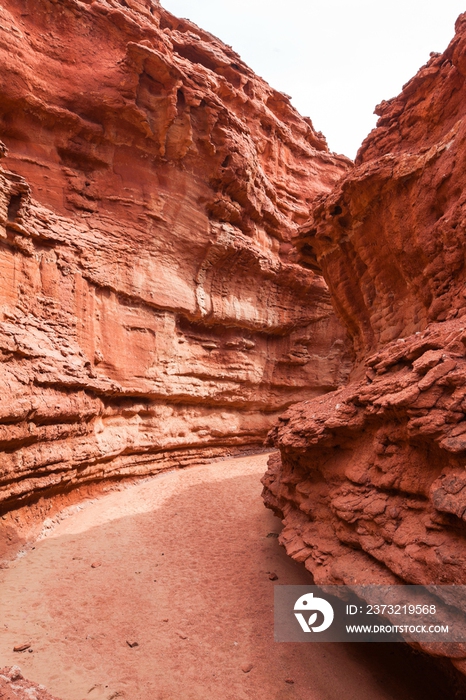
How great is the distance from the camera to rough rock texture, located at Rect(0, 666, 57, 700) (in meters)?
3.60

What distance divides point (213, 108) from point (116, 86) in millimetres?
3673

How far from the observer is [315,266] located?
14.1m

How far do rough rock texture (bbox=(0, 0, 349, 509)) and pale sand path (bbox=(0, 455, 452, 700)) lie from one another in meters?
2.15

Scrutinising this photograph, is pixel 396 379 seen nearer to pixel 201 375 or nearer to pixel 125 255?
pixel 125 255

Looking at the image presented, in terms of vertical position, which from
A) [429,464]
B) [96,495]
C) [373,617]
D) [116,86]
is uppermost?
[116,86]

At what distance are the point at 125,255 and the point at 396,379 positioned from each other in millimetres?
10898

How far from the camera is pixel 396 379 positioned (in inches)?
199

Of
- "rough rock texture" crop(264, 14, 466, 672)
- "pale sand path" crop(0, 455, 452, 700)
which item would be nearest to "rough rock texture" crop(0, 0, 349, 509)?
"pale sand path" crop(0, 455, 452, 700)

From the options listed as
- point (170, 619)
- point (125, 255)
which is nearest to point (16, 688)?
point (170, 619)

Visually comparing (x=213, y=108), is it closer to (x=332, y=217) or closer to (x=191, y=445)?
(x=332, y=217)

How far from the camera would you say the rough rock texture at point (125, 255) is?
31.6ft

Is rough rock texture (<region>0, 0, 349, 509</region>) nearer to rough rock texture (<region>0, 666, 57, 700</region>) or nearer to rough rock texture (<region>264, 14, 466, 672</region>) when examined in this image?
rough rock texture (<region>0, 666, 57, 700</region>)

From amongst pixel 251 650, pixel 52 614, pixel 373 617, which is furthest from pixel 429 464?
pixel 52 614

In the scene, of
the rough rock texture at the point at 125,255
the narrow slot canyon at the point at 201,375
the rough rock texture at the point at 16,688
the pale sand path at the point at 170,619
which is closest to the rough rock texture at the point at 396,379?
the narrow slot canyon at the point at 201,375
